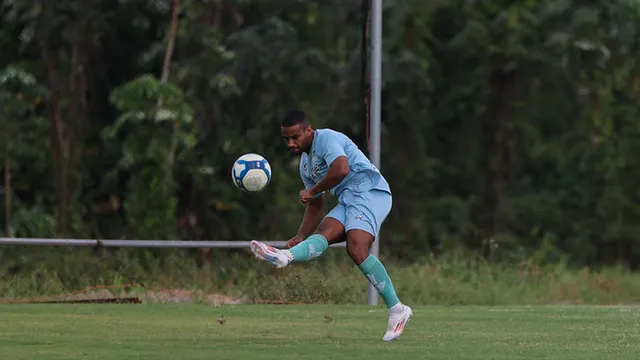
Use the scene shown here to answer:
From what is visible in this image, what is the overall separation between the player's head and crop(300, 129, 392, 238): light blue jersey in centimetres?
12

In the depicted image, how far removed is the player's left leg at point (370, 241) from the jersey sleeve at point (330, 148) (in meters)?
0.39

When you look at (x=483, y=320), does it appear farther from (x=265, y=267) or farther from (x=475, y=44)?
(x=475, y=44)

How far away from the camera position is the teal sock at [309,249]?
33.1 feet

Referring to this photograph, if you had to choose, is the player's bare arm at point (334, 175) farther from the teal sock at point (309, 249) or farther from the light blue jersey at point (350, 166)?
the teal sock at point (309, 249)

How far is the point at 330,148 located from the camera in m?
10.3

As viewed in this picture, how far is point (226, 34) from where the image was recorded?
29438 mm

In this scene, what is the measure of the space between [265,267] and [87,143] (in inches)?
424

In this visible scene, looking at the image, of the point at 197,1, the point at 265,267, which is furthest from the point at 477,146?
the point at 265,267

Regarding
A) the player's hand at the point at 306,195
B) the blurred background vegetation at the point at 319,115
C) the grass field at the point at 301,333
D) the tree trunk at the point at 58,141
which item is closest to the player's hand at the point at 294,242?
the player's hand at the point at 306,195

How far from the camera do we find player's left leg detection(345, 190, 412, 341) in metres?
10.2

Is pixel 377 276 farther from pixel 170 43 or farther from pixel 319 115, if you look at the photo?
pixel 319 115

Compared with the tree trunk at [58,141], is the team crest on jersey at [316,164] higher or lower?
higher

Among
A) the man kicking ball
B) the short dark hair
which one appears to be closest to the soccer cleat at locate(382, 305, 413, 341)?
the man kicking ball

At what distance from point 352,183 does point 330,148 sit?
41cm
